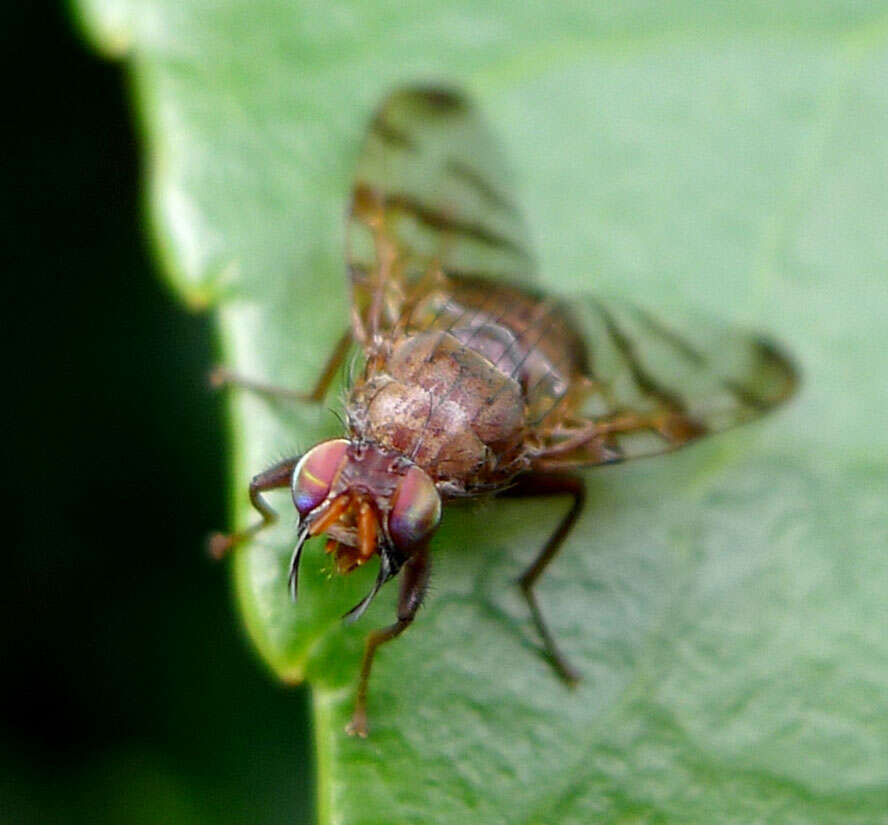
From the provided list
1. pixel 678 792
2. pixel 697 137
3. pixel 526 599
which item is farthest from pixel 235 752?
pixel 697 137

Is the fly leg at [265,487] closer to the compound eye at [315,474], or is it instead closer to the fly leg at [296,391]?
the compound eye at [315,474]

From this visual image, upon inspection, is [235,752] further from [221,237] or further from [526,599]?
[221,237]

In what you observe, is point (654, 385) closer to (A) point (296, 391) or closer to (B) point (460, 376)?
(B) point (460, 376)

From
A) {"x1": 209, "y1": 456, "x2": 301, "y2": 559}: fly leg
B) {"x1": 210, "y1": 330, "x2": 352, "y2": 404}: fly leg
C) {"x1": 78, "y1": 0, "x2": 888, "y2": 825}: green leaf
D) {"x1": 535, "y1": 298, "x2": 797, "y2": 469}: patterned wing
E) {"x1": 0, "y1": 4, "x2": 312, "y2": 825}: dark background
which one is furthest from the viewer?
{"x1": 0, "y1": 4, "x2": 312, "y2": 825}: dark background

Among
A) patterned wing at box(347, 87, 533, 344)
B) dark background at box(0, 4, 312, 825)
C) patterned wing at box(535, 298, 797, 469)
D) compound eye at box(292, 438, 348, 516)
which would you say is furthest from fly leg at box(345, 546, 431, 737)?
dark background at box(0, 4, 312, 825)

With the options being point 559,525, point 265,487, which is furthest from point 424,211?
point 265,487

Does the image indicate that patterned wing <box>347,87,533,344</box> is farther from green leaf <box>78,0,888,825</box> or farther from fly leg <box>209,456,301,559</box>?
fly leg <box>209,456,301,559</box>

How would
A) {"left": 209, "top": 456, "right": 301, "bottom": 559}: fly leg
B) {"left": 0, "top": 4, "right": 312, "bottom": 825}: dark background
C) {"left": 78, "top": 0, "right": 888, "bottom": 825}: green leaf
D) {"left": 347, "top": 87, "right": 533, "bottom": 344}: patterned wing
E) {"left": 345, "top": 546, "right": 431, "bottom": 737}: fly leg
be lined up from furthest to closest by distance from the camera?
1. {"left": 0, "top": 4, "right": 312, "bottom": 825}: dark background
2. {"left": 347, "top": 87, "right": 533, "bottom": 344}: patterned wing
3. {"left": 209, "top": 456, "right": 301, "bottom": 559}: fly leg
4. {"left": 78, "top": 0, "right": 888, "bottom": 825}: green leaf
5. {"left": 345, "top": 546, "right": 431, "bottom": 737}: fly leg

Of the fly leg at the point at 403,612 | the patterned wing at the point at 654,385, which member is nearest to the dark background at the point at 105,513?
the fly leg at the point at 403,612
